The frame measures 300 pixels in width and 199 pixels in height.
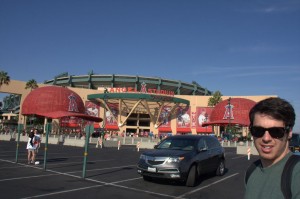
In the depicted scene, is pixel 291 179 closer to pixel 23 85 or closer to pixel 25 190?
pixel 25 190

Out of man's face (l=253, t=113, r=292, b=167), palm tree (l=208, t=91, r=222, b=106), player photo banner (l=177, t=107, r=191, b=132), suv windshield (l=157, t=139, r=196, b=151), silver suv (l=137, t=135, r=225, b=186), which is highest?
palm tree (l=208, t=91, r=222, b=106)

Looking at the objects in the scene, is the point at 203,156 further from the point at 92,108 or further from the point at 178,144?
the point at 92,108

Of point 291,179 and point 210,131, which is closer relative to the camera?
point 291,179

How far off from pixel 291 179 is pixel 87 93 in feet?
285

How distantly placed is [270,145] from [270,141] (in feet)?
0.10

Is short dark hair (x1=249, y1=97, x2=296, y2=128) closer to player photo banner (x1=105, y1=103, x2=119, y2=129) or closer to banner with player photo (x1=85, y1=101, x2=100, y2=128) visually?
player photo banner (x1=105, y1=103, x2=119, y2=129)

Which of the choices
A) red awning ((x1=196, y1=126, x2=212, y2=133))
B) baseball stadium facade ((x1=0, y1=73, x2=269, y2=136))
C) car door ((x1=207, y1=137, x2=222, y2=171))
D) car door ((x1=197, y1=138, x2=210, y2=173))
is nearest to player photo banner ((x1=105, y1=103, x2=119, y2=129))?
baseball stadium facade ((x1=0, y1=73, x2=269, y2=136))

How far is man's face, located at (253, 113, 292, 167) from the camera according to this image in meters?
2.31

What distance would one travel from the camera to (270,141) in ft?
7.69

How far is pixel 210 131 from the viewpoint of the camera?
84438mm

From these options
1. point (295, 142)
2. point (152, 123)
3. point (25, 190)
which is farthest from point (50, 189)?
point (152, 123)

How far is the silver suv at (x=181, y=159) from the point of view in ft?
34.8

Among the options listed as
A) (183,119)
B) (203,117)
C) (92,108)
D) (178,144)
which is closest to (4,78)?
(92,108)

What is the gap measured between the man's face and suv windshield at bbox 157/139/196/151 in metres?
9.48
